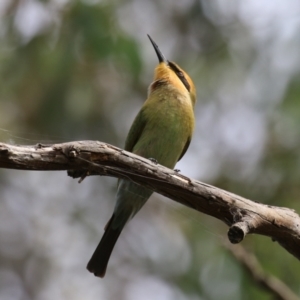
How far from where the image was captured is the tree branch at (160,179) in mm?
2111

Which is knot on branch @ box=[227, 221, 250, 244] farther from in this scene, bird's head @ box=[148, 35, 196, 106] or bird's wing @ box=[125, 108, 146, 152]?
bird's head @ box=[148, 35, 196, 106]

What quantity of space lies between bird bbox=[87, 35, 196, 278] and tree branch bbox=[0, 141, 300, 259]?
2.59 feet

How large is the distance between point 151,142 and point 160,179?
3.24 ft

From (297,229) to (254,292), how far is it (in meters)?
1.55

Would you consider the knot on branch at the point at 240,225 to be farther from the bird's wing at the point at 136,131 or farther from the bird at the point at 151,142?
the bird's wing at the point at 136,131

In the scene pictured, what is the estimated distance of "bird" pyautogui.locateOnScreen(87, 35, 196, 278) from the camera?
3209 millimetres

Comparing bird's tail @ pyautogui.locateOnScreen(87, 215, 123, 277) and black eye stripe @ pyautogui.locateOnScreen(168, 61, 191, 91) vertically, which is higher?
black eye stripe @ pyautogui.locateOnScreen(168, 61, 191, 91)

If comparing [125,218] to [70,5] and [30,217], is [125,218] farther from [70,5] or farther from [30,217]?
[30,217]

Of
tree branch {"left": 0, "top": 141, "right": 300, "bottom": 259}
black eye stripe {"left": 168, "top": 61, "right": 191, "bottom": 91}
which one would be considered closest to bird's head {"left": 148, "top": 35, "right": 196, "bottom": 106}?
black eye stripe {"left": 168, "top": 61, "right": 191, "bottom": 91}

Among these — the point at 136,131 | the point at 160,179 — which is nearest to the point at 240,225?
the point at 160,179

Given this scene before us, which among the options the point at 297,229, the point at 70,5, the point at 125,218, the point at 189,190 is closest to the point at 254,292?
the point at 125,218

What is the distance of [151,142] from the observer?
3.30m

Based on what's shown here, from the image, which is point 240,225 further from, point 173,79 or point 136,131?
point 173,79

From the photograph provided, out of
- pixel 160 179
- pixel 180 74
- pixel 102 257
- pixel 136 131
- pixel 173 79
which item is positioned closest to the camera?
pixel 160 179
